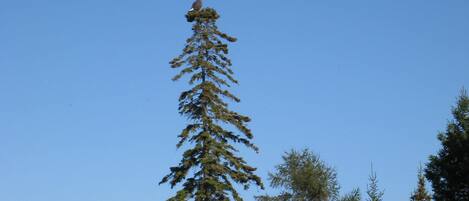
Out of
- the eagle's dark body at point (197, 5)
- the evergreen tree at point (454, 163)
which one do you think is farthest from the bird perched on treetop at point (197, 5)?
the evergreen tree at point (454, 163)

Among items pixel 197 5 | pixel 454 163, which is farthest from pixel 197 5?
pixel 454 163

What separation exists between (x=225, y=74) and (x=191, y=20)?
307 centimetres

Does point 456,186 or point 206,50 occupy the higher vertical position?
point 206,50

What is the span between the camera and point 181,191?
37344 mm

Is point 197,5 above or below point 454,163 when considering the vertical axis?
above

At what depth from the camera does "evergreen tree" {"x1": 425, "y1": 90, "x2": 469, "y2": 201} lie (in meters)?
39.9

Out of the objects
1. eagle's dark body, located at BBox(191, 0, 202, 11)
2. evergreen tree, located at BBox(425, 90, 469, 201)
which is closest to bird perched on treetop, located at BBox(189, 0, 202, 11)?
eagle's dark body, located at BBox(191, 0, 202, 11)

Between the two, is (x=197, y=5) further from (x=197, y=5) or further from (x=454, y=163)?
(x=454, y=163)

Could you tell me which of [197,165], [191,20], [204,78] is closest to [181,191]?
[197,165]

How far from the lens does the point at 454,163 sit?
40.6 m

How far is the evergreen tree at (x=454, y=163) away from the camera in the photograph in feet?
131

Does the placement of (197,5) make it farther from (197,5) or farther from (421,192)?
(421,192)

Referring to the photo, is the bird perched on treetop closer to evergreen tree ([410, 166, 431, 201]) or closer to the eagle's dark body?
the eagle's dark body

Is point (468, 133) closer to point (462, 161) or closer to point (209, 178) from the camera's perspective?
point (462, 161)
